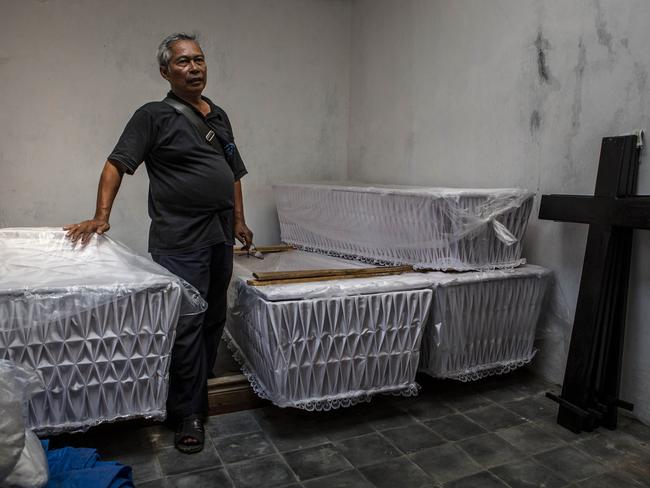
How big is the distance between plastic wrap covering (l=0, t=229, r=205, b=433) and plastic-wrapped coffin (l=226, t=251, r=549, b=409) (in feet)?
1.17

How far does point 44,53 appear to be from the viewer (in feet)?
10.8

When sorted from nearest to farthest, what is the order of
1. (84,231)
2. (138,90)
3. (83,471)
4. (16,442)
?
(16,442) → (83,471) → (84,231) → (138,90)

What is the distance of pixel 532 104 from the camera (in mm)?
2529

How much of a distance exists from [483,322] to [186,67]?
5.27ft

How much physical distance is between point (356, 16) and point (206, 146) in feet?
7.76

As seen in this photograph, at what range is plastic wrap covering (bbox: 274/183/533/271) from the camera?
2264mm

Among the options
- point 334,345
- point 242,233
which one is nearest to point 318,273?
point 334,345

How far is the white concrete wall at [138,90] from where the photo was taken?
130 inches

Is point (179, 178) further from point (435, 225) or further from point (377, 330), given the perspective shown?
point (435, 225)

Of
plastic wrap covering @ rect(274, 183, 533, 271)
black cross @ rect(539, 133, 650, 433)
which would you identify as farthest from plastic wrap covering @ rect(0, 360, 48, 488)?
black cross @ rect(539, 133, 650, 433)

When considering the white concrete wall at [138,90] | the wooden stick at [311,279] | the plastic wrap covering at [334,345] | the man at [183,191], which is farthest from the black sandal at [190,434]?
the white concrete wall at [138,90]

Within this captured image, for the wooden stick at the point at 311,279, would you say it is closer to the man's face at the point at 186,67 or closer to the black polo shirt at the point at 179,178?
the black polo shirt at the point at 179,178

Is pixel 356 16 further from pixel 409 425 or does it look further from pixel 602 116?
pixel 409 425

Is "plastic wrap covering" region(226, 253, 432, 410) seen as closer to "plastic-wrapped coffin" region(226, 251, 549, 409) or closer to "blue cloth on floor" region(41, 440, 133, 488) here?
"plastic-wrapped coffin" region(226, 251, 549, 409)
